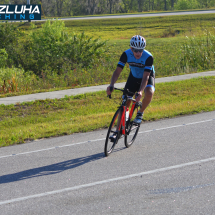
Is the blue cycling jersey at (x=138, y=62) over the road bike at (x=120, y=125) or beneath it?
over

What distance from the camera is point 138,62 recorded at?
6254 mm

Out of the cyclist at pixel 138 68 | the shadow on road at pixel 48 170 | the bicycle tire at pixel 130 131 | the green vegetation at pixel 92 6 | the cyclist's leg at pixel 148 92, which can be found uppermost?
the green vegetation at pixel 92 6

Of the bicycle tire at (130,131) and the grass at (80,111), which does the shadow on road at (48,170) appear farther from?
the grass at (80,111)

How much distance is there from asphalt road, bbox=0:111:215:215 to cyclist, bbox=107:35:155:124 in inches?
42.8

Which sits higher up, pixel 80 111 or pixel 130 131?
pixel 130 131

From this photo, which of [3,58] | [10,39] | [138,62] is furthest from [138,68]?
[10,39]

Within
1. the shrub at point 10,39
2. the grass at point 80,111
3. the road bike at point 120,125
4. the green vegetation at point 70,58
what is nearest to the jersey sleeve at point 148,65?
the road bike at point 120,125

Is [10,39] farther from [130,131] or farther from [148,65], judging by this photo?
[148,65]

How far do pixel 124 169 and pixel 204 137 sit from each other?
101 inches

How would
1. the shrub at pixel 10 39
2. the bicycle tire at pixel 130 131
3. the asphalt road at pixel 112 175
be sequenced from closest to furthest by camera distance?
the asphalt road at pixel 112 175 → the bicycle tire at pixel 130 131 → the shrub at pixel 10 39

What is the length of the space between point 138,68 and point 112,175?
229cm

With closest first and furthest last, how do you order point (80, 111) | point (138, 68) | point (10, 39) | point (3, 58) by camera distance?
point (138, 68), point (80, 111), point (3, 58), point (10, 39)

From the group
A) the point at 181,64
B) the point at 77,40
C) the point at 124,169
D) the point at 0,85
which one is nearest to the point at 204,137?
the point at 124,169

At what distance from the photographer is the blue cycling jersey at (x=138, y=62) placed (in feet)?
19.9
